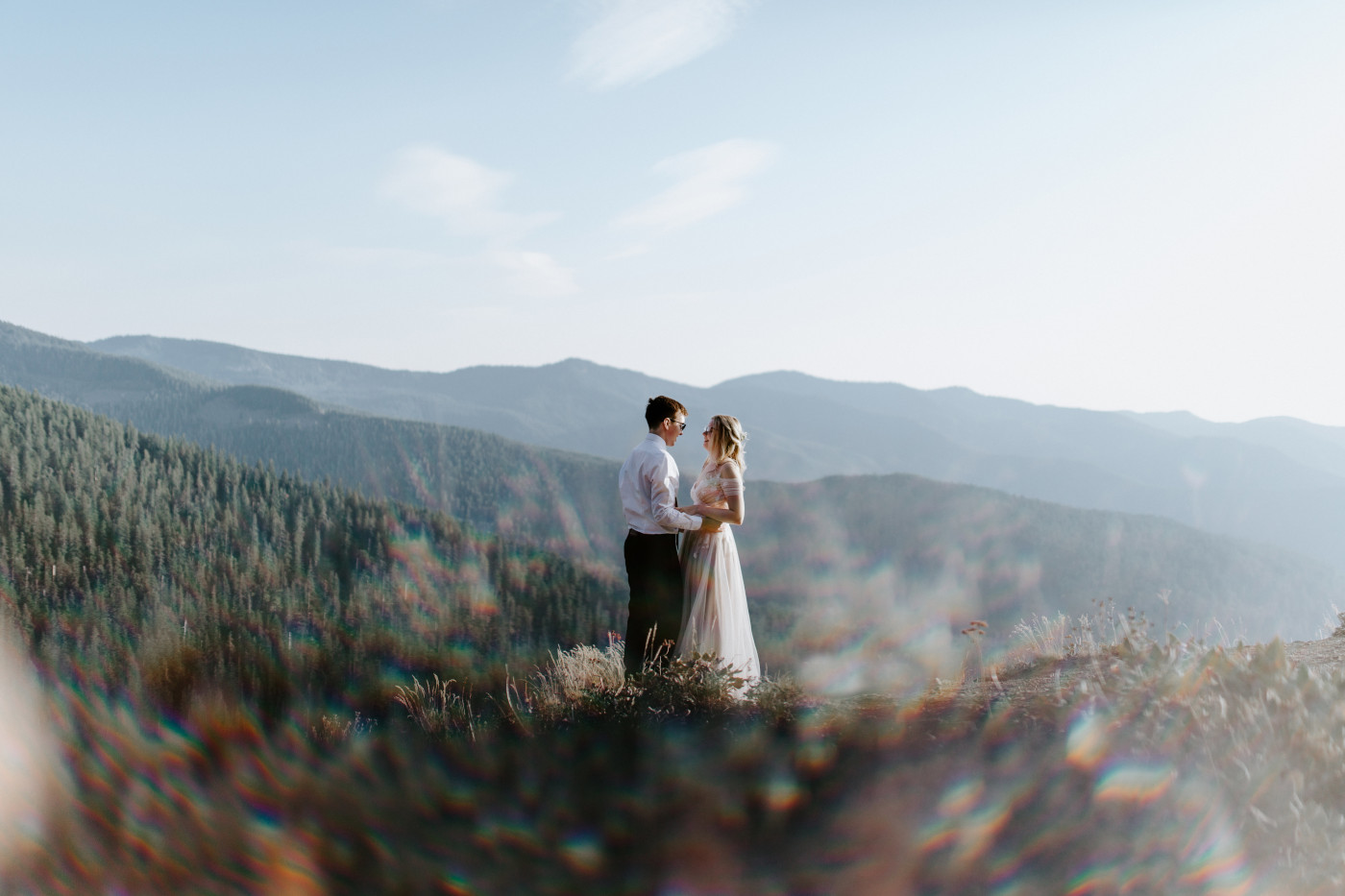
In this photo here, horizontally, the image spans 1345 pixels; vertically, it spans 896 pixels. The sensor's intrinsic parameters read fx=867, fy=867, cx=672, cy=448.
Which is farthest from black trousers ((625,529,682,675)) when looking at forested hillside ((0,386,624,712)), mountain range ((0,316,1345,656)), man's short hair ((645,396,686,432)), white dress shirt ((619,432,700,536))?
mountain range ((0,316,1345,656))

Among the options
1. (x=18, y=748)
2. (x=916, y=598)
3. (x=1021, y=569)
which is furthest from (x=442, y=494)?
(x=18, y=748)

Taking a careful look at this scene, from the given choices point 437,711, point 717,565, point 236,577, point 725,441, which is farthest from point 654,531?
point 236,577

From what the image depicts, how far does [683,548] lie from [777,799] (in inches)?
91.5

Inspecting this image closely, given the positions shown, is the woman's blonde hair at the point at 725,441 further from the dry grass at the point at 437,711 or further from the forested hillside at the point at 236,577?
the forested hillside at the point at 236,577

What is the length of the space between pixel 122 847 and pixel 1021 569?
5605 inches

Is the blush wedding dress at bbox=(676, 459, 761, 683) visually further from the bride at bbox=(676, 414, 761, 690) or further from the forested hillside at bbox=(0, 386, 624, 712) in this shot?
the forested hillside at bbox=(0, 386, 624, 712)

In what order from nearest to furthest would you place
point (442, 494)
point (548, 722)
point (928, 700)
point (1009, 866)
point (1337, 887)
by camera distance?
point (1337, 887) < point (1009, 866) < point (928, 700) < point (548, 722) < point (442, 494)

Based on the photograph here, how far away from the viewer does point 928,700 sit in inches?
215

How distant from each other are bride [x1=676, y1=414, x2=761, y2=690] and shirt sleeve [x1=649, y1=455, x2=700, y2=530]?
194mm

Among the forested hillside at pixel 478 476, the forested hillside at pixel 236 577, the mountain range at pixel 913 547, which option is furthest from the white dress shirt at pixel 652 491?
the forested hillside at pixel 478 476

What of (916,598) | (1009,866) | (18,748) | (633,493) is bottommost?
(916,598)

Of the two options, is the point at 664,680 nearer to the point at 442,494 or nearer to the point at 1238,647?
the point at 1238,647

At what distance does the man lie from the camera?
19.2 ft

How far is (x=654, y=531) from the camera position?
19.9 ft
